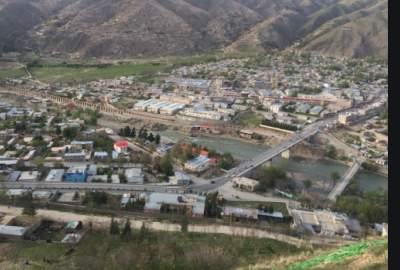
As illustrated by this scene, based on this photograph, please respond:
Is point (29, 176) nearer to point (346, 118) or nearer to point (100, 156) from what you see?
point (100, 156)

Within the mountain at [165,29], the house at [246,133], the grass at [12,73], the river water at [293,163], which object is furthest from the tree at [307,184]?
the mountain at [165,29]

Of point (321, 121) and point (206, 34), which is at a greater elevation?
point (206, 34)

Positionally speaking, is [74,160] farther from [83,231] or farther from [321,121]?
[321,121]

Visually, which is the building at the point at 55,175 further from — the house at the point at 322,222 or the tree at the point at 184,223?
the house at the point at 322,222

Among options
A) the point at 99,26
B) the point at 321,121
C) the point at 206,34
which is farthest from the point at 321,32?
the point at 321,121

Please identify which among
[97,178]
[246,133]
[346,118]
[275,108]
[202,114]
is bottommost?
[97,178]

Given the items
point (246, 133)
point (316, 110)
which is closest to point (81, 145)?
point (246, 133)

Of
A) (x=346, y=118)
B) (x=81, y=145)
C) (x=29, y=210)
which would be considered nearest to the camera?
(x=29, y=210)
